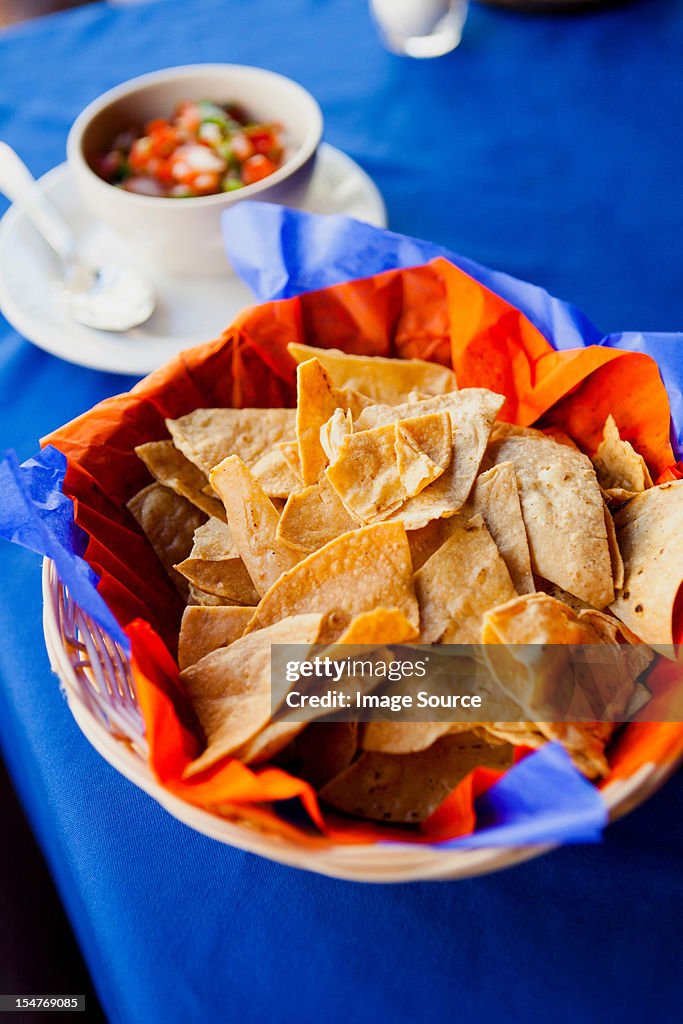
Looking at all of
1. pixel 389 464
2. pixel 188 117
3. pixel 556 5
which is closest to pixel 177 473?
pixel 389 464

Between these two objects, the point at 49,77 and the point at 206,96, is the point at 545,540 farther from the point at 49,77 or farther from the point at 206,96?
the point at 49,77

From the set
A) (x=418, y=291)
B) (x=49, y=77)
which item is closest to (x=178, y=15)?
(x=49, y=77)

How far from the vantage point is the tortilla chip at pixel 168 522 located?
104cm

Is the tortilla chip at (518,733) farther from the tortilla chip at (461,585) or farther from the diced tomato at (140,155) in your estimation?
the diced tomato at (140,155)

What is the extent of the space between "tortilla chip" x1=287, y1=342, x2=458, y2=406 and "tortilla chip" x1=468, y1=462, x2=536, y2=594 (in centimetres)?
25

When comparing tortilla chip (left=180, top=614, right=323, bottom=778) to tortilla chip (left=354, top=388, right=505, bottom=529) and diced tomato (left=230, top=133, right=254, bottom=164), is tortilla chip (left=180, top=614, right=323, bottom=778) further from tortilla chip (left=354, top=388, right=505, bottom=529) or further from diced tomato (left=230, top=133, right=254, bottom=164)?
diced tomato (left=230, top=133, right=254, bottom=164)

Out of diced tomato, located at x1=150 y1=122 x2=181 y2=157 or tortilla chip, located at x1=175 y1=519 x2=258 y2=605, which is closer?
tortilla chip, located at x1=175 y1=519 x2=258 y2=605

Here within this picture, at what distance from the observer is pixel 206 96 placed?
60.4 inches

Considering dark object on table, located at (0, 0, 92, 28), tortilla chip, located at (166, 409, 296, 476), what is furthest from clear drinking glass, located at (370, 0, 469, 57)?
tortilla chip, located at (166, 409, 296, 476)

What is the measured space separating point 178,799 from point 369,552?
0.30 meters

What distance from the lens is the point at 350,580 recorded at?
89 cm

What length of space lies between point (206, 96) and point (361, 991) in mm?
1397

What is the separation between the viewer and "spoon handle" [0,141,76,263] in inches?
54.8

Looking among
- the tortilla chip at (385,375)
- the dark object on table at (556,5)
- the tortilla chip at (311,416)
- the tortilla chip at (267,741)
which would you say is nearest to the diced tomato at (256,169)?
the tortilla chip at (385,375)
